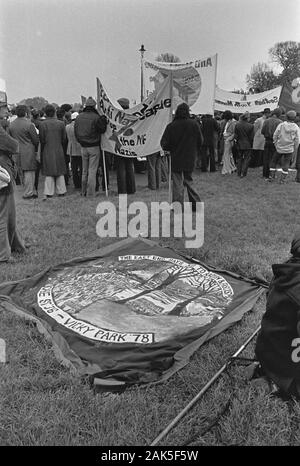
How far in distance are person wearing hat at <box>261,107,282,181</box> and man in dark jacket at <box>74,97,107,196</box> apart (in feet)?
15.6

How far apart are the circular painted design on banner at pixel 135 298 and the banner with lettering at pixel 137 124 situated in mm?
3992

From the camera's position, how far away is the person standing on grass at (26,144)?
8.54m

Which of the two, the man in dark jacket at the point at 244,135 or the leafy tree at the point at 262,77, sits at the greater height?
the leafy tree at the point at 262,77

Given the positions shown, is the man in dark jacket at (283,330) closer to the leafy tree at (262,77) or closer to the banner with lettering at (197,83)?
the banner with lettering at (197,83)

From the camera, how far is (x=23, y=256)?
5375 millimetres

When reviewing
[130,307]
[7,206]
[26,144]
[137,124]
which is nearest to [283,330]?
[130,307]

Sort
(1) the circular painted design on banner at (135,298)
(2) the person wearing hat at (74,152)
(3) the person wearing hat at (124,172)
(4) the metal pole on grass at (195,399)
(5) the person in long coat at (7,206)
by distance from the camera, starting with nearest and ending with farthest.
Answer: (4) the metal pole on grass at (195,399) → (1) the circular painted design on banner at (135,298) → (5) the person in long coat at (7,206) → (3) the person wearing hat at (124,172) → (2) the person wearing hat at (74,152)

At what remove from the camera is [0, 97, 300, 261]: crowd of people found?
7340 millimetres

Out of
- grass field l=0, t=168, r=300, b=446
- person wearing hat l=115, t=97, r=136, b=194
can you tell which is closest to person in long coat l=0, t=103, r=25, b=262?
grass field l=0, t=168, r=300, b=446

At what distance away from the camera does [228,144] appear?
483 inches

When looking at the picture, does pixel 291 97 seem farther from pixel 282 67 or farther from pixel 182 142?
pixel 282 67
